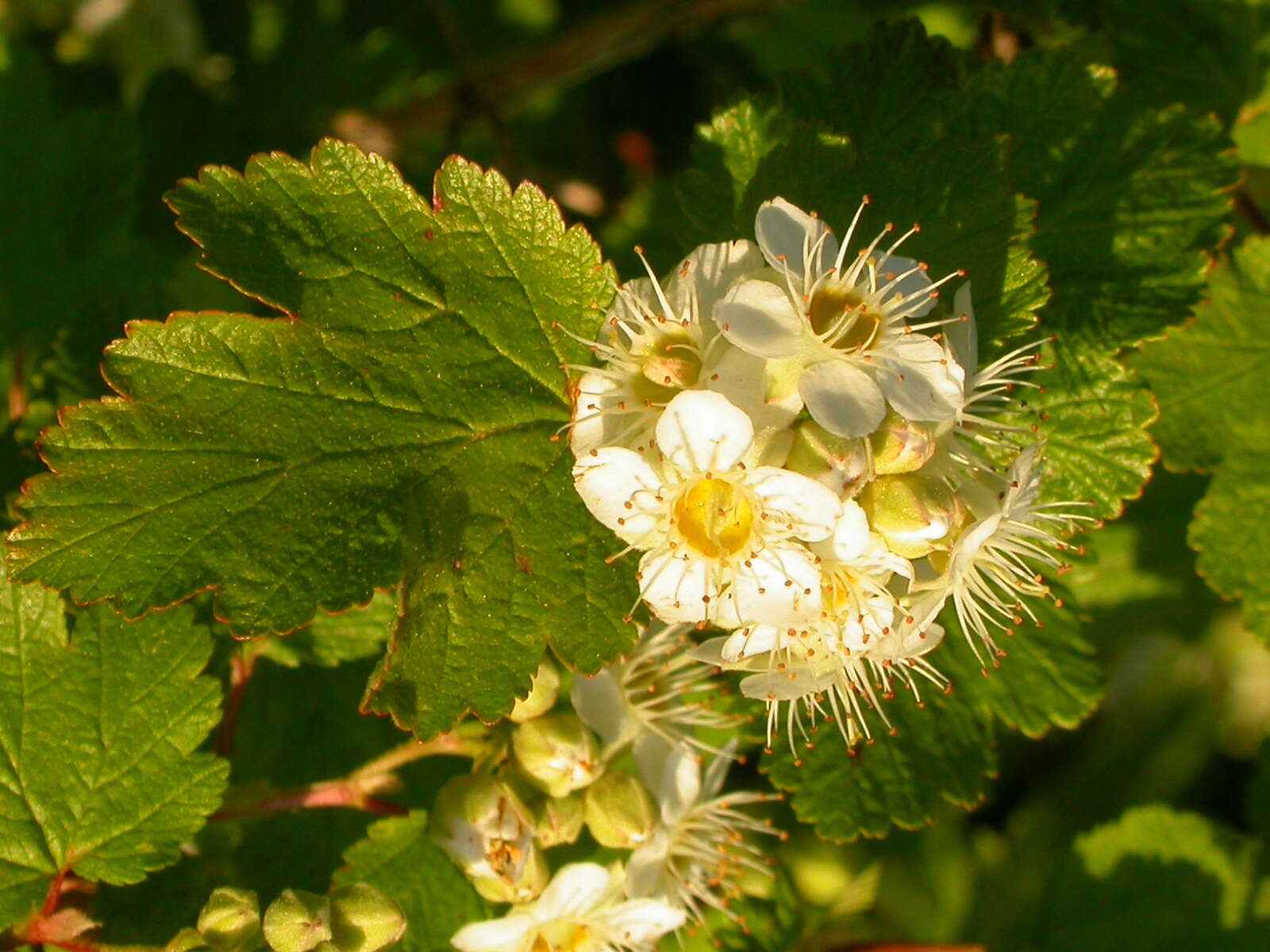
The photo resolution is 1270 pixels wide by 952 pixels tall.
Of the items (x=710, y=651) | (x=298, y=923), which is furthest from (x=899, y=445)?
(x=298, y=923)

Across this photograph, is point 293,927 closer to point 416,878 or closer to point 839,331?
point 416,878

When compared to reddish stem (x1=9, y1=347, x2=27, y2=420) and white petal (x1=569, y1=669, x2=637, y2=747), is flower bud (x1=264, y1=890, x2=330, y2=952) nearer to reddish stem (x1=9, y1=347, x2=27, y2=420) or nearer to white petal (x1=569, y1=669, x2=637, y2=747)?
white petal (x1=569, y1=669, x2=637, y2=747)

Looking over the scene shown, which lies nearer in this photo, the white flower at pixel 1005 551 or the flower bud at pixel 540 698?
the white flower at pixel 1005 551

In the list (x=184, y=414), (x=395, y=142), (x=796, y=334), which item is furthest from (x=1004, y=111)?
(x=395, y=142)

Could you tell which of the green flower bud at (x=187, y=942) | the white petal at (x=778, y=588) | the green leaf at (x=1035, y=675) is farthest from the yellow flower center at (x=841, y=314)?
the green flower bud at (x=187, y=942)

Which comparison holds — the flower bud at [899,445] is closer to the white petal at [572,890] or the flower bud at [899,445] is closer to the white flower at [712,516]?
the white flower at [712,516]

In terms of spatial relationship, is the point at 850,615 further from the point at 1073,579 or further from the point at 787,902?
the point at 787,902
